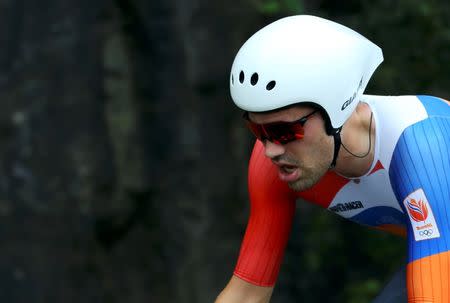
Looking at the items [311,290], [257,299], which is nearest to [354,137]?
[257,299]

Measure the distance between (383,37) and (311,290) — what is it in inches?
101

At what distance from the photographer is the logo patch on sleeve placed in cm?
402

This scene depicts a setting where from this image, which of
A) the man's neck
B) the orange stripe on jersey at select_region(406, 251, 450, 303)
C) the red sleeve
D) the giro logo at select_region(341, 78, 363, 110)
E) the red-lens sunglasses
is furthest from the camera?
the red sleeve

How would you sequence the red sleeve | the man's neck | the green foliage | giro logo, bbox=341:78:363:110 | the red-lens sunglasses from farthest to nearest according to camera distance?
the green foliage < the red sleeve < the man's neck < giro logo, bbox=341:78:363:110 < the red-lens sunglasses

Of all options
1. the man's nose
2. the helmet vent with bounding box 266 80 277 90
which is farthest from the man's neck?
the helmet vent with bounding box 266 80 277 90

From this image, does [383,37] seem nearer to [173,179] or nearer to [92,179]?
[173,179]

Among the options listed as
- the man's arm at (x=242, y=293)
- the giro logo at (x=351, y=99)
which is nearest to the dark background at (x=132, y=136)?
the man's arm at (x=242, y=293)

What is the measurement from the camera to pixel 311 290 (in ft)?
35.3

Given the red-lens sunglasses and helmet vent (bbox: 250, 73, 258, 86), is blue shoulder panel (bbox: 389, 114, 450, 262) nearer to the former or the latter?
the red-lens sunglasses

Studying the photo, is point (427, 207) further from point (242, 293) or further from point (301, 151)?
point (242, 293)

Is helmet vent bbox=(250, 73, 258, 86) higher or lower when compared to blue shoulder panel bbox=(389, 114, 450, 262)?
higher

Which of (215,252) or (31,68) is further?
(215,252)

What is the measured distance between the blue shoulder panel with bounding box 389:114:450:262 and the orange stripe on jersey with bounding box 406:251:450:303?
0.11ft

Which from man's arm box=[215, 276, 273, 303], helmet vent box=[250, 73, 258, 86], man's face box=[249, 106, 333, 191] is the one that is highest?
helmet vent box=[250, 73, 258, 86]
